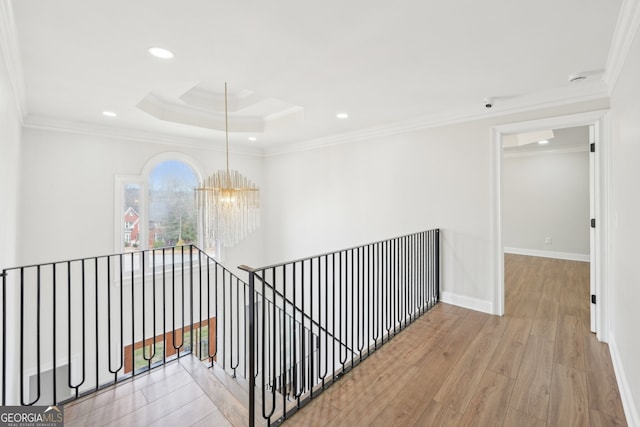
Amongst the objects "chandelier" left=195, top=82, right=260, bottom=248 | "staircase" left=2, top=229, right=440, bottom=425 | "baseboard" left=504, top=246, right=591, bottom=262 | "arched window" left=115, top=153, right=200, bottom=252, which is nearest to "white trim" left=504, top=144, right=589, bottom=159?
"baseboard" left=504, top=246, right=591, bottom=262

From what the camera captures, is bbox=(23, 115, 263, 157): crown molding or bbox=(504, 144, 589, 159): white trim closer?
bbox=(23, 115, 263, 157): crown molding

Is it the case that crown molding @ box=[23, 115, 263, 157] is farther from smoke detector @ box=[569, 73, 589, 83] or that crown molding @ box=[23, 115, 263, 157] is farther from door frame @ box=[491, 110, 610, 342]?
smoke detector @ box=[569, 73, 589, 83]

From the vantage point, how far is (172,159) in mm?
4918

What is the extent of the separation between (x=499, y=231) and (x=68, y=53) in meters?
4.31

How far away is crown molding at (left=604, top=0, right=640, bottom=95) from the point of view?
5.54 ft

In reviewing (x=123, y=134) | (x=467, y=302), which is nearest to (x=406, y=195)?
(x=467, y=302)

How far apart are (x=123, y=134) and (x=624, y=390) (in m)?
5.85

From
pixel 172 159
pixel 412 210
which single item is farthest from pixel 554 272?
pixel 172 159

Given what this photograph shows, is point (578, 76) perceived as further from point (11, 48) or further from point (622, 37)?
point (11, 48)

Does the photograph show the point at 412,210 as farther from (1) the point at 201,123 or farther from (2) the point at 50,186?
(2) the point at 50,186

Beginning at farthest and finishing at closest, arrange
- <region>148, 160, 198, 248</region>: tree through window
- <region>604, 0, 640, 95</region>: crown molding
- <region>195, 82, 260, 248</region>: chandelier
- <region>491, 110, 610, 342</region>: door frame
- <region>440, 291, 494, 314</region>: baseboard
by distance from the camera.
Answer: <region>148, 160, 198, 248</region>: tree through window < <region>440, 291, 494, 314</region>: baseboard < <region>195, 82, 260, 248</region>: chandelier < <region>491, 110, 610, 342</region>: door frame < <region>604, 0, 640, 95</region>: crown molding

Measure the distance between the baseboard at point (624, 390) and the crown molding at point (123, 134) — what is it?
5524 mm

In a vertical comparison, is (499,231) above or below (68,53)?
below

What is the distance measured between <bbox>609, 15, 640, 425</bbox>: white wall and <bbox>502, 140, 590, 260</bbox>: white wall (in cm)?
356
